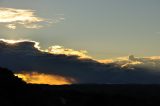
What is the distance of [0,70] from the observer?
416 ft
